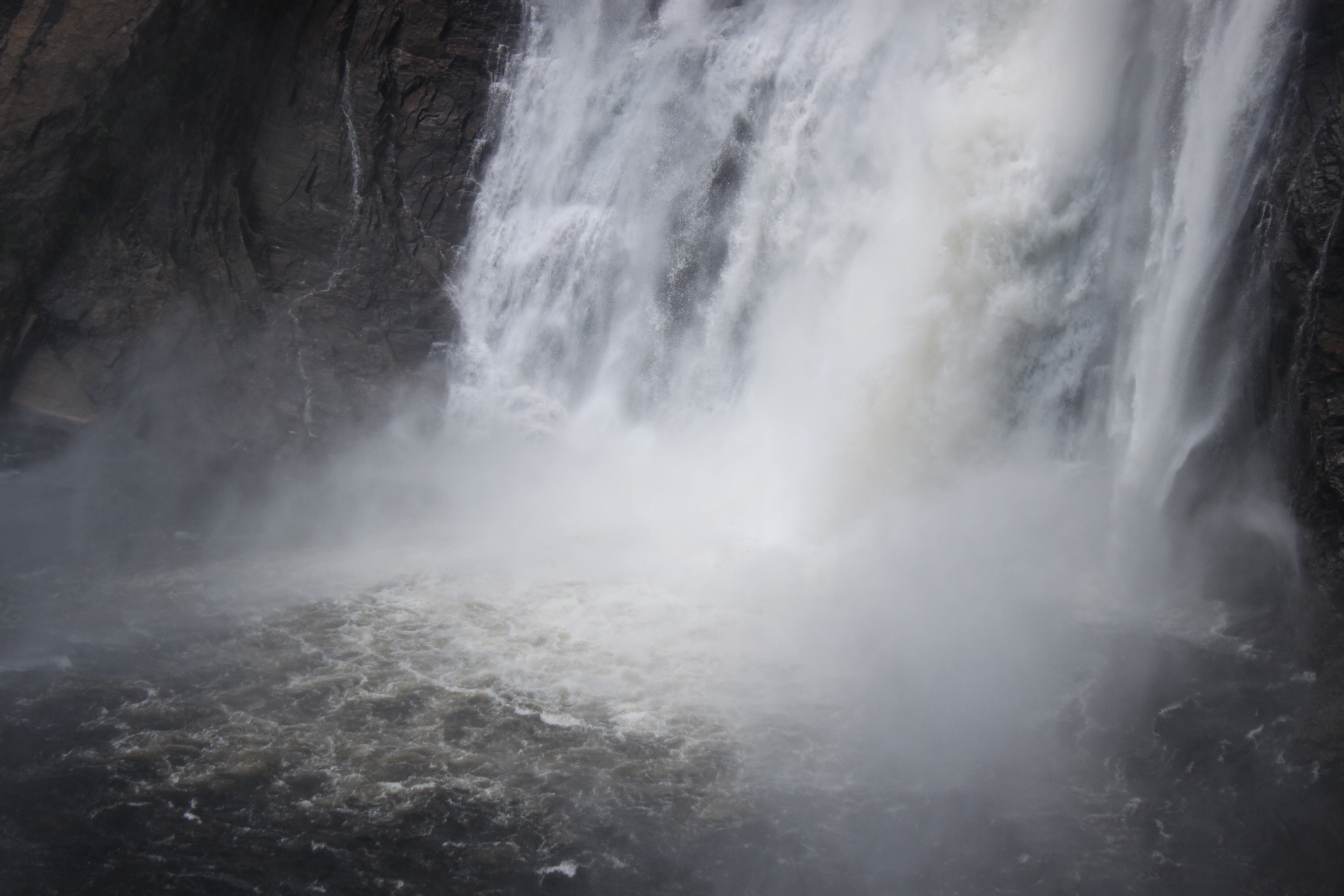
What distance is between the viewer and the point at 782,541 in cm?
1367

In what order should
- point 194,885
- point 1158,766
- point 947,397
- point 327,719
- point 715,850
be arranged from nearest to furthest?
point 194,885 < point 715,850 < point 1158,766 < point 327,719 < point 947,397

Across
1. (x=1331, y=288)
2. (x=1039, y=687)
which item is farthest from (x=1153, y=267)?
(x=1039, y=687)

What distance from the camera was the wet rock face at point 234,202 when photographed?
14844 mm

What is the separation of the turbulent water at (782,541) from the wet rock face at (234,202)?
1.05 m

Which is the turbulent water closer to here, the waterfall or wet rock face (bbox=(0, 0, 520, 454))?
the waterfall

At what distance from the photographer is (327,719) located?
9.48m

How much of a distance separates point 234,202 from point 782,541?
10950 mm

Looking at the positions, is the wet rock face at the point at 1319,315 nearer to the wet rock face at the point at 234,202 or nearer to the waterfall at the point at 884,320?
the waterfall at the point at 884,320

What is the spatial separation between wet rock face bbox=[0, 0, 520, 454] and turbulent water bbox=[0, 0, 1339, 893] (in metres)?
1.05

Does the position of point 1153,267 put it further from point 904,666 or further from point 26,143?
point 26,143

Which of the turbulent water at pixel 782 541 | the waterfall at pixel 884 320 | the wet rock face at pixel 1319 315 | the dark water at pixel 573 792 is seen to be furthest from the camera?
the waterfall at pixel 884 320

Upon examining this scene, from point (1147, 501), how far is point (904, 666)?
4.37 m

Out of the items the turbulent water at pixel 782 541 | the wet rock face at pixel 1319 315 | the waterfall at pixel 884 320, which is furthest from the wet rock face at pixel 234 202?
the wet rock face at pixel 1319 315

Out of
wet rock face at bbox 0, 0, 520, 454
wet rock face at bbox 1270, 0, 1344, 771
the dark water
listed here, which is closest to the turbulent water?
the dark water
